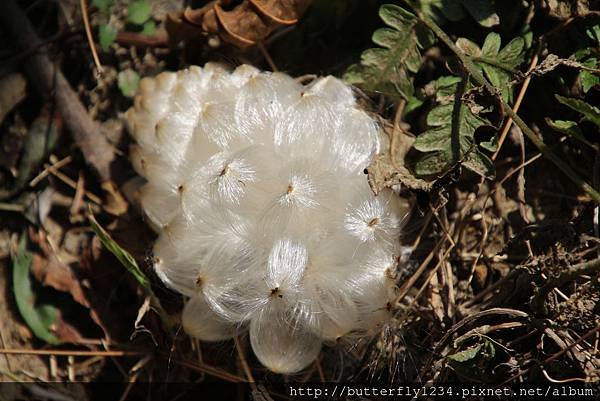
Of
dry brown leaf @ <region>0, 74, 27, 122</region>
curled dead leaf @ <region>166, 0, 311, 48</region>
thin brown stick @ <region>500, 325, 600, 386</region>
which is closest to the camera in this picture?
thin brown stick @ <region>500, 325, 600, 386</region>

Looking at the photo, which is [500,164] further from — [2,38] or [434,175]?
[2,38]

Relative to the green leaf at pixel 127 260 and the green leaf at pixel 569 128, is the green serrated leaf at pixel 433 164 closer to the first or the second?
the green leaf at pixel 569 128

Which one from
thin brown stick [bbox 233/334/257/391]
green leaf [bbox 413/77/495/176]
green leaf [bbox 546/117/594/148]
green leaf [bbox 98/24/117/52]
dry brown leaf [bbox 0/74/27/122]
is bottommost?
thin brown stick [bbox 233/334/257/391]

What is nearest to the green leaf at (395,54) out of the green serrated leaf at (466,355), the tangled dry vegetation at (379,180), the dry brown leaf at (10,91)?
the tangled dry vegetation at (379,180)

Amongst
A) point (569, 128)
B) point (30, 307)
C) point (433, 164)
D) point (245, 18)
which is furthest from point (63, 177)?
point (569, 128)

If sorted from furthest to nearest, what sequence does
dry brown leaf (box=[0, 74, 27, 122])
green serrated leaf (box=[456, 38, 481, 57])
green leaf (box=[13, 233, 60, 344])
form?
dry brown leaf (box=[0, 74, 27, 122]) < green leaf (box=[13, 233, 60, 344]) < green serrated leaf (box=[456, 38, 481, 57])

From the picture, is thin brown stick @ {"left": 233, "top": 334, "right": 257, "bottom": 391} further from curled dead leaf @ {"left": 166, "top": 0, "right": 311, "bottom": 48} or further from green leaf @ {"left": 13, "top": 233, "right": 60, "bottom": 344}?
curled dead leaf @ {"left": 166, "top": 0, "right": 311, "bottom": 48}

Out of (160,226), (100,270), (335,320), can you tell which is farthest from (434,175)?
(100,270)

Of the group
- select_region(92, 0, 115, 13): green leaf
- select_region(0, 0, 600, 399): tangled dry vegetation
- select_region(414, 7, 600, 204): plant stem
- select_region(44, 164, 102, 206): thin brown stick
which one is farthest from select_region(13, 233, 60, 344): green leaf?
select_region(414, 7, 600, 204): plant stem
